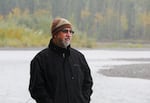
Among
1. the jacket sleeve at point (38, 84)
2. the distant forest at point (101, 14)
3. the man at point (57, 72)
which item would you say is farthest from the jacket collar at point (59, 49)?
the distant forest at point (101, 14)

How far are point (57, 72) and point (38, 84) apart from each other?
20 centimetres

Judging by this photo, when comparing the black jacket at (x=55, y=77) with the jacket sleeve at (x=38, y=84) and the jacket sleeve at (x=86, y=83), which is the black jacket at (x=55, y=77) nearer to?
the jacket sleeve at (x=38, y=84)

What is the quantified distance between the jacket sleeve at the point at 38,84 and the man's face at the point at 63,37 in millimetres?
264

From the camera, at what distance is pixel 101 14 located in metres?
86.1

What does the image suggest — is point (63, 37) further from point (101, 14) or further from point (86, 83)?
point (101, 14)

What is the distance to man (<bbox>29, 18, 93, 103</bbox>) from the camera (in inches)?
202

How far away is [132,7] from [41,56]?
81.9 metres

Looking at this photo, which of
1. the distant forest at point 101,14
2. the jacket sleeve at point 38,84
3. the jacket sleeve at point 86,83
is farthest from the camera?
the distant forest at point 101,14

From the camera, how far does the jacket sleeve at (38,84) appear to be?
5.10 meters

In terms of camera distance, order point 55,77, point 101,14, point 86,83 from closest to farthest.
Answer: point 55,77
point 86,83
point 101,14

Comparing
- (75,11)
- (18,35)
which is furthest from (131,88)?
(75,11)

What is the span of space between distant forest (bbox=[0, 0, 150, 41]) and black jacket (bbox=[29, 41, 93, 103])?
3000 inches

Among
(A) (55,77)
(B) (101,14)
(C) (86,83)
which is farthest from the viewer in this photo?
(B) (101,14)

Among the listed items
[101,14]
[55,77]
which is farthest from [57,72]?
[101,14]
